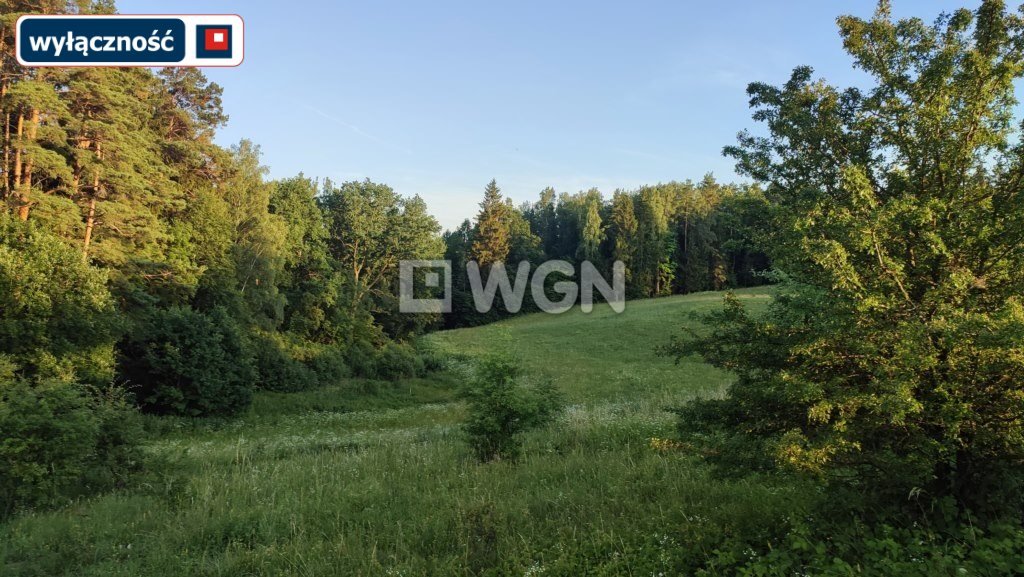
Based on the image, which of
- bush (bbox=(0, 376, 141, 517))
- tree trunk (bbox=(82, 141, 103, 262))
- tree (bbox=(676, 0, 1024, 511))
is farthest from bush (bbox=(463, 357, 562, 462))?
tree trunk (bbox=(82, 141, 103, 262))

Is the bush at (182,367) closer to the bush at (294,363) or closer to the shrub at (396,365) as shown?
the bush at (294,363)

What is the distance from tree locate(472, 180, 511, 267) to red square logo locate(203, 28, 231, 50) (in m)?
54.6

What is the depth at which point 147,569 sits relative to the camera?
189 inches

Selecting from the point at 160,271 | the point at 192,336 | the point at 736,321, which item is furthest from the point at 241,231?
the point at 736,321

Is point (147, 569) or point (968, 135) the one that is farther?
point (147, 569)

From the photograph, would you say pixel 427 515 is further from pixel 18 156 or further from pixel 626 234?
pixel 626 234

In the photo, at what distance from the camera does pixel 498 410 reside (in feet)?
27.8

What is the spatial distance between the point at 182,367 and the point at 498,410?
61.6 feet

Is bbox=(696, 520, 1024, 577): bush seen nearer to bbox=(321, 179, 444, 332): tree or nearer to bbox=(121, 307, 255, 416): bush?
bbox=(121, 307, 255, 416): bush

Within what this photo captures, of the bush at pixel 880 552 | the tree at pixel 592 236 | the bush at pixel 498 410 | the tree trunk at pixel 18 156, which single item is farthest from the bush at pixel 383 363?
the tree at pixel 592 236

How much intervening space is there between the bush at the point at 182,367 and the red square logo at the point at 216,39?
16.5 m

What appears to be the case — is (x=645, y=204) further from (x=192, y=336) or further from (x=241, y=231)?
(x=192, y=336)

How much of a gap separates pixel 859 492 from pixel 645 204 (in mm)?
A: 66001

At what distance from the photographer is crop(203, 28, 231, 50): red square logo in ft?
29.6
